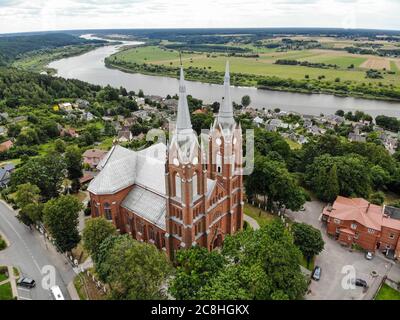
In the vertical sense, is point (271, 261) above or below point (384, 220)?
above

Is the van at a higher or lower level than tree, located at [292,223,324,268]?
lower

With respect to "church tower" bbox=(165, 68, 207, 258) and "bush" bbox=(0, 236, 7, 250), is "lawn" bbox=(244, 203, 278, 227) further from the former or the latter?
"bush" bbox=(0, 236, 7, 250)

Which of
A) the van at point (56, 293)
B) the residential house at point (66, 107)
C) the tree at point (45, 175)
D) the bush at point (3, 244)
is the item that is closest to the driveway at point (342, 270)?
the van at point (56, 293)

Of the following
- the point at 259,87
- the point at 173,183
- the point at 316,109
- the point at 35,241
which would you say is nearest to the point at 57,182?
the point at 35,241

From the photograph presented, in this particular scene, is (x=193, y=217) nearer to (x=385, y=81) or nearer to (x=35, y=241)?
(x=35, y=241)

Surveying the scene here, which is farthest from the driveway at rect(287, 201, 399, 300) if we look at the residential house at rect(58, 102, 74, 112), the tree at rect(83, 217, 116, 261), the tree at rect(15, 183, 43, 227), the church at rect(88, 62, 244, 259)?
the residential house at rect(58, 102, 74, 112)

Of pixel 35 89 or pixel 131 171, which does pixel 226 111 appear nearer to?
pixel 131 171

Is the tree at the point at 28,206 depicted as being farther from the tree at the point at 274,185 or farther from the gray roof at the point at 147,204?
the tree at the point at 274,185
